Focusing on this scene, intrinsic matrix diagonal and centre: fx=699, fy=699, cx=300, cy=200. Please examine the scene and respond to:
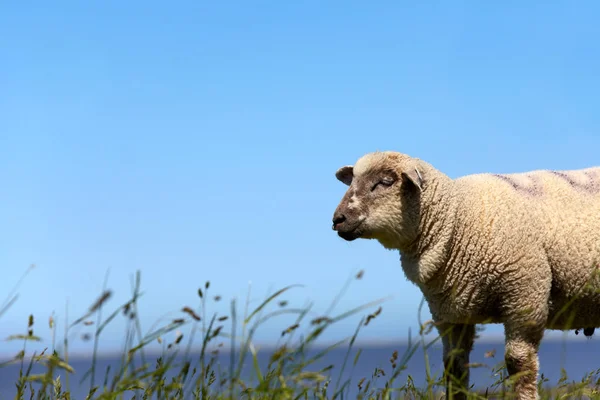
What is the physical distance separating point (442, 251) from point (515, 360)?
1.22m

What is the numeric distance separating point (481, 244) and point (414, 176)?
94 cm

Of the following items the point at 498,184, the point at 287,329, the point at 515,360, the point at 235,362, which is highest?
the point at 498,184

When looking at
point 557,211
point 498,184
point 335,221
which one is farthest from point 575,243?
point 335,221

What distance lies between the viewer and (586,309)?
7.19m

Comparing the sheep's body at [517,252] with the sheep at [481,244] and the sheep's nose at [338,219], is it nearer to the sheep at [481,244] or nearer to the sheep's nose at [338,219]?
the sheep at [481,244]

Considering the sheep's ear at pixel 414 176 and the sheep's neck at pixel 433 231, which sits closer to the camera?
the sheep's ear at pixel 414 176

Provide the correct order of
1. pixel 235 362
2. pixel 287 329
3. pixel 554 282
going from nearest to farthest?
pixel 287 329, pixel 235 362, pixel 554 282

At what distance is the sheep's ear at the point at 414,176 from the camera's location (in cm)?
671

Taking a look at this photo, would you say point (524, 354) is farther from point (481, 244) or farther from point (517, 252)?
point (481, 244)

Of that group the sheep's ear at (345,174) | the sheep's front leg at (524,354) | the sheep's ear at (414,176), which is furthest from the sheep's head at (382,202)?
the sheep's front leg at (524,354)

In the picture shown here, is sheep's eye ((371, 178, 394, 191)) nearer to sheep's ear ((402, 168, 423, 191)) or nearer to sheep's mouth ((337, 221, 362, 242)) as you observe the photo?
sheep's ear ((402, 168, 423, 191))

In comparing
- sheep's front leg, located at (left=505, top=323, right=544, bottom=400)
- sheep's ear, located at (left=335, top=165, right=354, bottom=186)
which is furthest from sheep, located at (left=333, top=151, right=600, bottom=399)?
sheep's ear, located at (left=335, top=165, right=354, bottom=186)

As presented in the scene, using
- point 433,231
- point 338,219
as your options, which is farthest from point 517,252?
point 338,219

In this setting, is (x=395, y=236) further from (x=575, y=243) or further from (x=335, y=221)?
(x=575, y=243)
